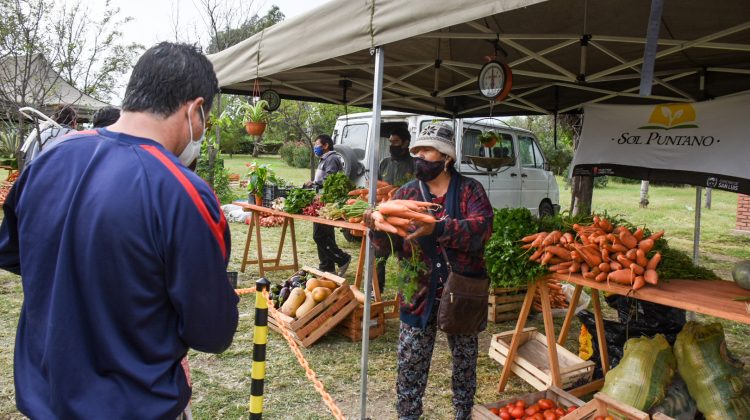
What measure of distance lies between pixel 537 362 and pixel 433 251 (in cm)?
182

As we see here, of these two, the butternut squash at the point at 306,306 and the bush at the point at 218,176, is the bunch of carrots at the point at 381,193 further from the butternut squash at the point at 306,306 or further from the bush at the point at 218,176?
the bush at the point at 218,176

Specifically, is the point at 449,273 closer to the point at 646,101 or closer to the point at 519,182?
the point at 646,101

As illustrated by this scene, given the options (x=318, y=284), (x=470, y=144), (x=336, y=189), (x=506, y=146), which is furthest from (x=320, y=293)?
(x=506, y=146)

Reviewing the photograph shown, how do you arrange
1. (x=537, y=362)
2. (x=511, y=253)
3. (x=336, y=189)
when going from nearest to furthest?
(x=511, y=253) < (x=537, y=362) < (x=336, y=189)

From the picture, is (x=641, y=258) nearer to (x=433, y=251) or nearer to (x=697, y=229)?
(x=433, y=251)

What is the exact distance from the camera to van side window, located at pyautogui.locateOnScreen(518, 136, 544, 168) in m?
10.9

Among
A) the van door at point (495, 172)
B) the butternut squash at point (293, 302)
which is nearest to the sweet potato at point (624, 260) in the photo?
the butternut squash at point (293, 302)

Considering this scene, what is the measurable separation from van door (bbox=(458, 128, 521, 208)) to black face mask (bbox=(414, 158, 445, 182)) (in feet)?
19.6

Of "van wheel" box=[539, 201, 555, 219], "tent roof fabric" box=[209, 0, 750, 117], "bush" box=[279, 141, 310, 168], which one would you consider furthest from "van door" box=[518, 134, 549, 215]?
"bush" box=[279, 141, 310, 168]

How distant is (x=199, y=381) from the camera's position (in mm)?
4059

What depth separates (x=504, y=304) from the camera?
5738 mm

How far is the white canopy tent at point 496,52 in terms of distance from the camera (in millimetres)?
3002

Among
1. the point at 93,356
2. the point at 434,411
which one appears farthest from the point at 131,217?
the point at 434,411

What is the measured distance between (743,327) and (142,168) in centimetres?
677
